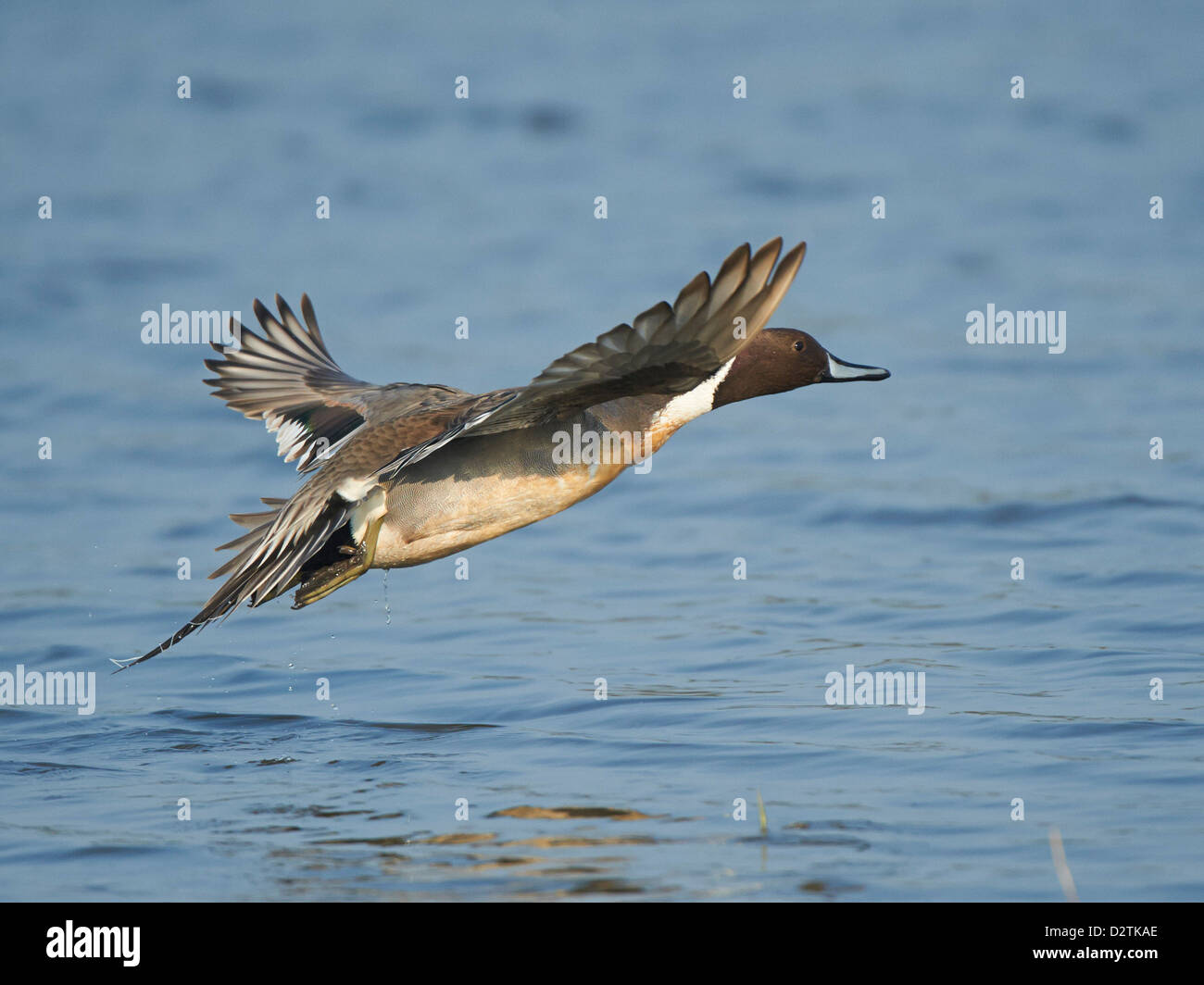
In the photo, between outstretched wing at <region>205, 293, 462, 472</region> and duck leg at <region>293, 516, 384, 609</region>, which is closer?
duck leg at <region>293, 516, 384, 609</region>

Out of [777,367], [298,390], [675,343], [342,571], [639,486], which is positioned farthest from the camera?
[639,486]

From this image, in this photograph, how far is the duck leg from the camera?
6.67 m

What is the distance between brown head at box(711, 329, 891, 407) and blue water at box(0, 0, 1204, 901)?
4.43 ft

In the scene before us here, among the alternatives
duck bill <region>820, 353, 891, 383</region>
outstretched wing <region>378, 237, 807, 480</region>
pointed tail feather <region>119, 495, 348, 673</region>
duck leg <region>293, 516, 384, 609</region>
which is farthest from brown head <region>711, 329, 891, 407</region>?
pointed tail feather <region>119, 495, 348, 673</region>

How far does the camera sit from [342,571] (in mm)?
6699

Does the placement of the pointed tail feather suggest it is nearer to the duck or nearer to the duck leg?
the duck

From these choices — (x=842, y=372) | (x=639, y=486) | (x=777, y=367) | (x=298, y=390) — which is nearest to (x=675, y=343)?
(x=777, y=367)

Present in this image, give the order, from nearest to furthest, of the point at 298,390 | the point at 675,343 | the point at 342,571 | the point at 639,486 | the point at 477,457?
the point at 675,343 → the point at 477,457 → the point at 342,571 → the point at 298,390 → the point at 639,486

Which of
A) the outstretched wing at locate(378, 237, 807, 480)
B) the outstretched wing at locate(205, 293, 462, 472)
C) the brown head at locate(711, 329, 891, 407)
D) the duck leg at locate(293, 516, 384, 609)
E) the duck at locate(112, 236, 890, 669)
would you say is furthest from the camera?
the outstretched wing at locate(205, 293, 462, 472)

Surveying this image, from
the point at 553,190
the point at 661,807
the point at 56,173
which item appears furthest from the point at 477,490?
the point at 56,173

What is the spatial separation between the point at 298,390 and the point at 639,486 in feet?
11.8

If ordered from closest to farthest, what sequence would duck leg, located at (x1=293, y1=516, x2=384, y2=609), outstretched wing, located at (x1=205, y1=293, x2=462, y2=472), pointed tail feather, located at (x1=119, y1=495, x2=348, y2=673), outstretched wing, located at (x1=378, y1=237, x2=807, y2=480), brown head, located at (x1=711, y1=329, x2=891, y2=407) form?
outstretched wing, located at (x1=378, y1=237, x2=807, y2=480) < pointed tail feather, located at (x1=119, y1=495, x2=348, y2=673) < duck leg, located at (x1=293, y1=516, x2=384, y2=609) < brown head, located at (x1=711, y1=329, x2=891, y2=407) < outstretched wing, located at (x1=205, y1=293, x2=462, y2=472)

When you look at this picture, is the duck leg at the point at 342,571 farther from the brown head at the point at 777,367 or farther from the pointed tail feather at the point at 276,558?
the brown head at the point at 777,367

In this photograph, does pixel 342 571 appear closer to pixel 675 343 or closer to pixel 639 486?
pixel 675 343
